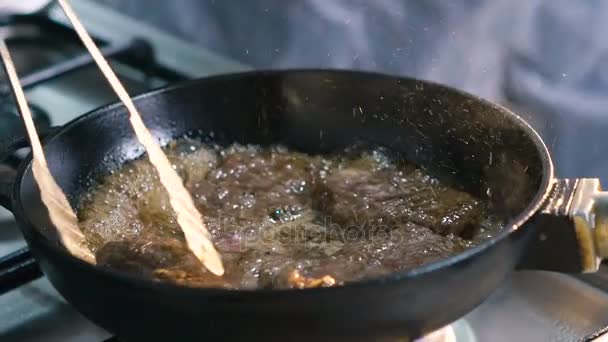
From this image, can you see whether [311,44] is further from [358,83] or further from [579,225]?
[579,225]

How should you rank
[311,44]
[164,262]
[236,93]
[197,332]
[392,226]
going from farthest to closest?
[311,44] → [236,93] → [392,226] → [164,262] → [197,332]

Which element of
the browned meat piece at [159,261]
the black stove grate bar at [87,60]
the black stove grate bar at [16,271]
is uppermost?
the black stove grate bar at [87,60]

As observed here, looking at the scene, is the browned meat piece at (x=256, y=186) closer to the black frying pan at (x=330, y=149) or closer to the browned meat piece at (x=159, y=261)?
the black frying pan at (x=330, y=149)

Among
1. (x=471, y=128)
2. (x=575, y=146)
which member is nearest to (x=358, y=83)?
(x=471, y=128)

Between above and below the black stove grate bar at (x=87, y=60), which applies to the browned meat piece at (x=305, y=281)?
below

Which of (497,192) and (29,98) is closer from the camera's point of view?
(497,192)

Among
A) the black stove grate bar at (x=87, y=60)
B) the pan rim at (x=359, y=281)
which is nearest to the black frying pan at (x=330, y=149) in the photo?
the pan rim at (x=359, y=281)

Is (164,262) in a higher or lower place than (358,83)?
lower
